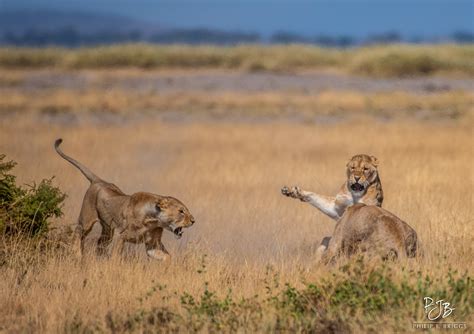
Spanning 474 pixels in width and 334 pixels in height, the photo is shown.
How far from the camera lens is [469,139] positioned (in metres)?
19.4

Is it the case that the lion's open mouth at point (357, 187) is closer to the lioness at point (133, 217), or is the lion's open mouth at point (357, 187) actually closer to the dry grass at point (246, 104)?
the lioness at point (133, 217)

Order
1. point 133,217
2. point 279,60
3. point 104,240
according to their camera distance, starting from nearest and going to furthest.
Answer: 1. point 133,217
2. point 104,240
3. point 279,60

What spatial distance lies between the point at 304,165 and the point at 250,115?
8.11 meters

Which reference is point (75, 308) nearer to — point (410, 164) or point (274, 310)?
point (274, 310)

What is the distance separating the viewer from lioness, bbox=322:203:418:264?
26.8ft

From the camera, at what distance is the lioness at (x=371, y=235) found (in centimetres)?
818

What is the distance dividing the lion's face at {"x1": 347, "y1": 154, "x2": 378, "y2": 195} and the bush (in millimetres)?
2639

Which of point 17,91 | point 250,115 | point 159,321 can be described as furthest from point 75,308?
point 17,91

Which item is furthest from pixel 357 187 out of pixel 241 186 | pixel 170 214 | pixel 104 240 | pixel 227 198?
pixel 241 186

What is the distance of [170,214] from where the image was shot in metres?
9.02

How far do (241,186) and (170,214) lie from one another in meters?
6.10

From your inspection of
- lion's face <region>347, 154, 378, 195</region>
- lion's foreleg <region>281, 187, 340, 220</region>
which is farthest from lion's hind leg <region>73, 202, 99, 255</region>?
lion's face <region>347, 154, 378, 195</region>

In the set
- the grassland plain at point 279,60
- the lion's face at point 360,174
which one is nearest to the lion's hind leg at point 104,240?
the lion's face at point 360,174

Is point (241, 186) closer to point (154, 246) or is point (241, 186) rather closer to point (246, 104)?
point (154, 246)
